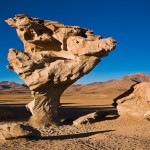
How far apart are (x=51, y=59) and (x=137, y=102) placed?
703 cm

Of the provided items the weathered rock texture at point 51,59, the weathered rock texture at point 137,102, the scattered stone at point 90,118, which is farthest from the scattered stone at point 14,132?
the weathered rock texture at point 137,102

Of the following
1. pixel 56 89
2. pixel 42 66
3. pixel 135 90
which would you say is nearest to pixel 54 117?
pixel 56 89

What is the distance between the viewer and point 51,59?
23891mm

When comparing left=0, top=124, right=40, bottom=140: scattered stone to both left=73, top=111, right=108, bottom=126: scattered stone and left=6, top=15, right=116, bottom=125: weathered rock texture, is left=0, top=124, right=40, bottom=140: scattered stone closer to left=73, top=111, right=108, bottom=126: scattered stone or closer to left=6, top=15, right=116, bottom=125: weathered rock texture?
left=6, top=15, right=116, bottom=125: weathered rock texture

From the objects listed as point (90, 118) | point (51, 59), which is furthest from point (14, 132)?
point (51, 59)

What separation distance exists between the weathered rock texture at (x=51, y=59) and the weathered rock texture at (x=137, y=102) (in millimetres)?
4357

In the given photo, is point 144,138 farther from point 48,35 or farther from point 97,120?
point 48,35

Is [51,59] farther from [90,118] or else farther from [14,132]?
[14,132]

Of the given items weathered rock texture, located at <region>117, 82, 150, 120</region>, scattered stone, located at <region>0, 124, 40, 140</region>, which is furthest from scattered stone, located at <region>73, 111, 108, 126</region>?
scattered stone, located at <region>0, 124, 40, 140</region>

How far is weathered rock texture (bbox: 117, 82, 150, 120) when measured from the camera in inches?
962

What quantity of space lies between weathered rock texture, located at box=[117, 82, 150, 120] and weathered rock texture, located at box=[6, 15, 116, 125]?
4.36 meters

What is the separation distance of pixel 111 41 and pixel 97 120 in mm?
5774

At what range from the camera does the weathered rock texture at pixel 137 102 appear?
2444 cm

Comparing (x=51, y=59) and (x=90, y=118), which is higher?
(x=51, y=59)
